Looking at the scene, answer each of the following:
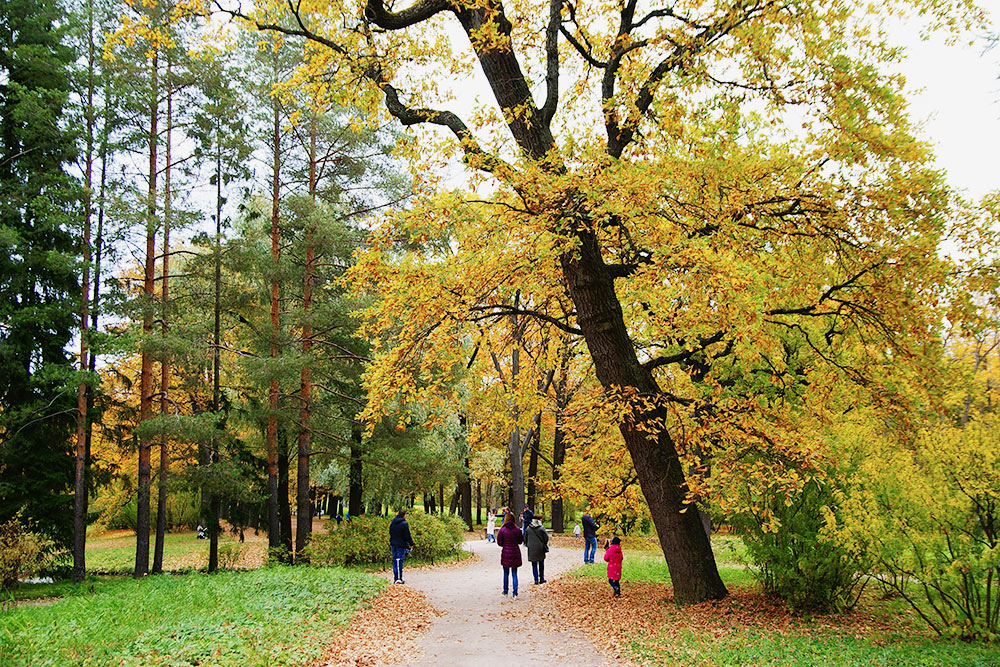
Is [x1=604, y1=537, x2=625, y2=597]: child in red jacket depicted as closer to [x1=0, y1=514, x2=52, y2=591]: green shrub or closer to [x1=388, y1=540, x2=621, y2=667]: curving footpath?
[x1=388, y1=540, x2=621, y2=667]: curving footpath

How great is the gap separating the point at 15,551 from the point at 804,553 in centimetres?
1513

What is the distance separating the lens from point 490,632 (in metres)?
8.39

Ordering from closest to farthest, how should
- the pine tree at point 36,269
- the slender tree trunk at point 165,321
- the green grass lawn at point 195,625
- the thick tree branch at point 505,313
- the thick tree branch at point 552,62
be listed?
1. the green grass lawn at point 195,625
2. the thick tree branch at point 552,62
3. the thick tree branch at point 505,313
4. the pine tree at point 36,269
5. the slender tree trunk at point 165,321

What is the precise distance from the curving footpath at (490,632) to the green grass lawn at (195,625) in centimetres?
130

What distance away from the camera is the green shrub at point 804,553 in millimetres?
7934

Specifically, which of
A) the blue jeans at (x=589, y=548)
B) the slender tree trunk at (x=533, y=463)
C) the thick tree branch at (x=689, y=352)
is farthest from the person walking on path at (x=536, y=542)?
the slender tree trunk at (x=533, y=463)

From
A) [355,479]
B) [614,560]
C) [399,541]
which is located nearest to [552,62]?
[614,560]

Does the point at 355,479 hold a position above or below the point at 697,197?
below

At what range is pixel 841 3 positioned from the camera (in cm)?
694

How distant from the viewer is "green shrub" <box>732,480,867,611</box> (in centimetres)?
793

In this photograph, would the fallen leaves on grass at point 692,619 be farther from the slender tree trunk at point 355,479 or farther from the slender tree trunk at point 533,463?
the slender tree trunk at point 533,463

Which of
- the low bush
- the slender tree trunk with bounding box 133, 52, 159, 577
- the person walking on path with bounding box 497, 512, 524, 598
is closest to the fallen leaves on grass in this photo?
the person walking on path with bounding box 497, 512, 524, 598

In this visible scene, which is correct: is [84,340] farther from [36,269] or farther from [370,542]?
[370,542]

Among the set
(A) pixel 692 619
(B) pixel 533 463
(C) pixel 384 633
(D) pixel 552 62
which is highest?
(D) pixel 552 62
